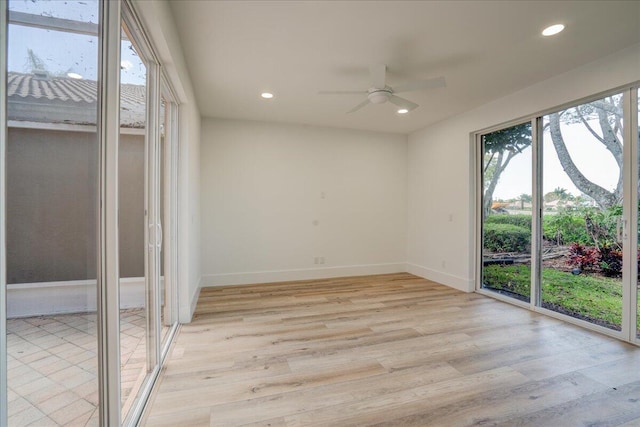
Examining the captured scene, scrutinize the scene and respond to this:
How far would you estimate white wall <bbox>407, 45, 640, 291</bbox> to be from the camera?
2.74 meters

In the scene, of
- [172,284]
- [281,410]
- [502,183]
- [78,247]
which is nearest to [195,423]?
[281,410]

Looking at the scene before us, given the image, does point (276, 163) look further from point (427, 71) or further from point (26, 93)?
point (26, 93)

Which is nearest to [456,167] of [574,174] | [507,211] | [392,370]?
[507,211]

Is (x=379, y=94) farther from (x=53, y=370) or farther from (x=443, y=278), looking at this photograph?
(x=443, y=278)

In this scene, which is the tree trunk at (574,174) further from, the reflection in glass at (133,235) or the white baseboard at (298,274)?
the reflection in glass at (133,235)

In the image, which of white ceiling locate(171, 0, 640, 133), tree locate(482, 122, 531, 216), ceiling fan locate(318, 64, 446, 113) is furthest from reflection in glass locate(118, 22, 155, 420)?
tree locate(482, 122, 531, 216)

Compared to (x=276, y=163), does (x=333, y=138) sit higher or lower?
higher

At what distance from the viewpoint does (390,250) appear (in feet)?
17.5

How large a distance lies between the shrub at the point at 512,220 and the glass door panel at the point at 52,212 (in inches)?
167

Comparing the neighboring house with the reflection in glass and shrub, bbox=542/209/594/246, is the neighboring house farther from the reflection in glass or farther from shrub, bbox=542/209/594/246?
shrub, bbox=542/209/594/246

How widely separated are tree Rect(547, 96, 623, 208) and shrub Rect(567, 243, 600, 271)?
48 centimetres

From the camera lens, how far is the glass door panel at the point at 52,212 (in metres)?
0.75

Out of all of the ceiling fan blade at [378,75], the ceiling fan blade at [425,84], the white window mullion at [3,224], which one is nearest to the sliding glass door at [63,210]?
the white window mullion at [3,224]

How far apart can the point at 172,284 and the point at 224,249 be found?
1.62 m
